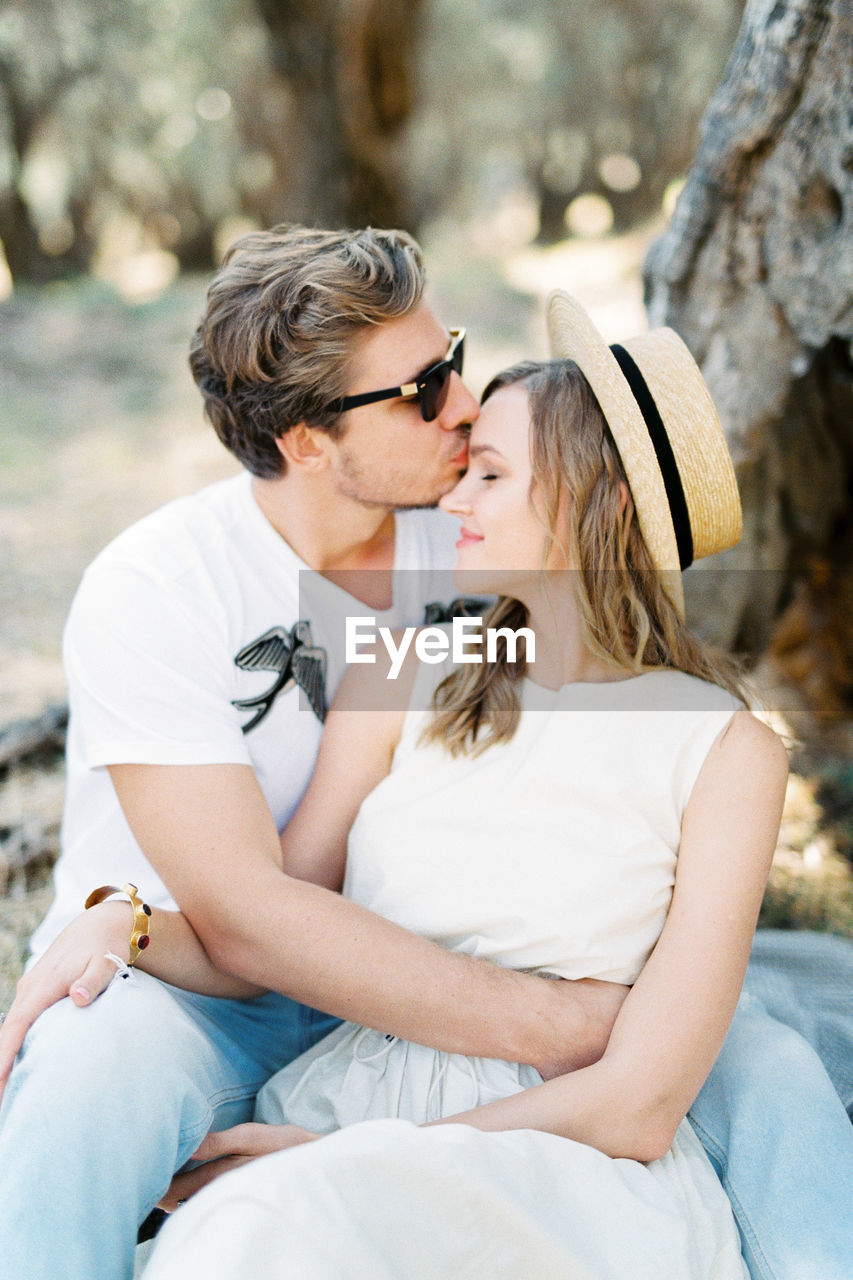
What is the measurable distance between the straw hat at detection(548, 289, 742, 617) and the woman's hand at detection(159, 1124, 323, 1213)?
56.4 inches

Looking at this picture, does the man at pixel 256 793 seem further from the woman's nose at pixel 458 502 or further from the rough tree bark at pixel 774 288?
the rough tree bark at pixel 774 288

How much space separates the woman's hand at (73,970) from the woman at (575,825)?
1.36 feet

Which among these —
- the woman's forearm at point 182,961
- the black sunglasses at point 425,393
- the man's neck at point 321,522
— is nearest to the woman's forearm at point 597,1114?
the woman's forearm at point 182,961

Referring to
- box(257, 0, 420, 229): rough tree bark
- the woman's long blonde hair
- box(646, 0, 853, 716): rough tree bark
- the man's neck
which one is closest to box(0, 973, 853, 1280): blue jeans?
the woman's long blonde hair

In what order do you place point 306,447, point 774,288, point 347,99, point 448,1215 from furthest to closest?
point 347,99
point 774,288
point 306,447
point 448,1215

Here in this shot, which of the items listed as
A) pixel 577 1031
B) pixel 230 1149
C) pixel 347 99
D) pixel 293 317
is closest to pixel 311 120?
pixel 347 99

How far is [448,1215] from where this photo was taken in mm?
1629

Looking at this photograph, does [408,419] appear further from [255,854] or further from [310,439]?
[255,854]

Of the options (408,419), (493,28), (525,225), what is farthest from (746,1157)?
(525,225)

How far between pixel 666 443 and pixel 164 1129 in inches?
68.4

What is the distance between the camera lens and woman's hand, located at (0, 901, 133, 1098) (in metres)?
2.12

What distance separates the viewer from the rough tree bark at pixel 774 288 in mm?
3059

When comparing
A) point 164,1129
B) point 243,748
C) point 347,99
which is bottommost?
point 164,1129

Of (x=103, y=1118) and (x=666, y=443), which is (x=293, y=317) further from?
(x=103, y=1118)
